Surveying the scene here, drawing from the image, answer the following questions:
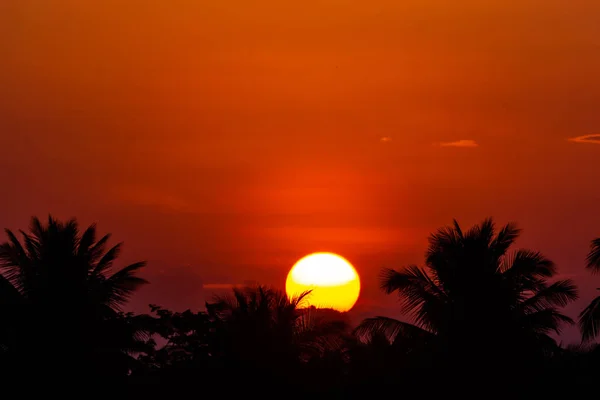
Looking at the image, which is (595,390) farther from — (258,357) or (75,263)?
(75,263)

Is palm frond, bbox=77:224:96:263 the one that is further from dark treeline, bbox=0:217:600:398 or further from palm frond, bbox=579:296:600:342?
palm frond, bbox=579:296:600:342

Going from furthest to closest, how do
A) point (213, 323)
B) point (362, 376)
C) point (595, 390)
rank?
point (213, 323), point (362, 376), point (595, 390)

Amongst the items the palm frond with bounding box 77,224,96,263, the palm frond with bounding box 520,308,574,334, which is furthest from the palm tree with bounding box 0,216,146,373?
the palm frond with bounding box 520,308,574,334

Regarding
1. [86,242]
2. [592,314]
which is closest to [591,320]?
[592,314]

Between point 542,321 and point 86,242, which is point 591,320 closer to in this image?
point 542,321

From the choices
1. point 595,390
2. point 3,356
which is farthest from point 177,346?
point 595,390

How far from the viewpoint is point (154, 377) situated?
31.9 meters

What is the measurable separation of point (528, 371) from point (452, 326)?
283 centimetres

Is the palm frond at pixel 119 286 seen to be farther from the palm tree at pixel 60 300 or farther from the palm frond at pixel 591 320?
the palm frond at pixel 591 320

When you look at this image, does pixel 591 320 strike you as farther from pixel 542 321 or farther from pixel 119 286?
pixel 119 286

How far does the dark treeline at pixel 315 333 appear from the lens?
29203 mm

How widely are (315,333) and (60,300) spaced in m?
9.16

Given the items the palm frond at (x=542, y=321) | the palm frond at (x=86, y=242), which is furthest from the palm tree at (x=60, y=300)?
the palm frond at (x=542, y=321)

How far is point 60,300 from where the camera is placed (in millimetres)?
31672
